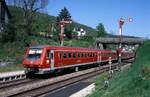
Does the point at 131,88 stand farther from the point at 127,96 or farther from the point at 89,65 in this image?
the point at 89,65

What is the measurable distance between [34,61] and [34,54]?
812 mm

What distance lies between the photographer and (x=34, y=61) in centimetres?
3384

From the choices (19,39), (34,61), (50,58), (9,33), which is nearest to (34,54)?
(34,61)

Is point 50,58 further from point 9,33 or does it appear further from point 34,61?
point 9,33

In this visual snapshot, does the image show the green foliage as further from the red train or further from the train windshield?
the train windshield

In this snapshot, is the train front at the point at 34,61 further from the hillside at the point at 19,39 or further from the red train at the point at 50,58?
the hillside at the point at 19,39

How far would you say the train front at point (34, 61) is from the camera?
1316 inches

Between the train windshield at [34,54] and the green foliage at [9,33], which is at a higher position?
the green foliage at [9,33]

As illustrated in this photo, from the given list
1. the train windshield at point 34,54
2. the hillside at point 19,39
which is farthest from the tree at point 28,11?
the train windshield at point 34,54

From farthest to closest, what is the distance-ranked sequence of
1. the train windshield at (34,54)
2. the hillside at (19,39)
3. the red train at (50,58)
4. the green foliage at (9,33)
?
1. the green foliage at (9,33)
2. the hillside at (19,39)
3. the train windshield at (34,54)
4. the red train at (50,58)

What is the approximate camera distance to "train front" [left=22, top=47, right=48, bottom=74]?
3344 cm

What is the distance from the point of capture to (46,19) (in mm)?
84375

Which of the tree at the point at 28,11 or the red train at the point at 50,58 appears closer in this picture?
the red train at the point at 50,58

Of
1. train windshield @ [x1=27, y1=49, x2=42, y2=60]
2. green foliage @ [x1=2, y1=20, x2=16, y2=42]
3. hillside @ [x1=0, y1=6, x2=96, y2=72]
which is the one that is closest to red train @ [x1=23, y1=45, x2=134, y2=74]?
train windshield @ [x1=27, y1=49, x2=42, y2=60]
